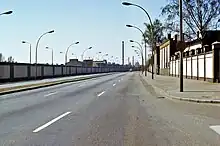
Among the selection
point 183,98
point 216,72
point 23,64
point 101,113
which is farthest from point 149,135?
point 23,64

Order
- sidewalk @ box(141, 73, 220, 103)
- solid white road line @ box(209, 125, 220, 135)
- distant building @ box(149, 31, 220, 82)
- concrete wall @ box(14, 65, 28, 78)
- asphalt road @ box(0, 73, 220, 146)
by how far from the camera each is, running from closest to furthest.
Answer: asphalt road @ box(0, 73, 220, 146) → solid white road line @ box(209, 125, 220, 135) → sidewalk @ box(141, 73, 220, 103) → distant building @ box(149, 31, 220, 82) → concrete wall @ box(14, 65, 28, 78)

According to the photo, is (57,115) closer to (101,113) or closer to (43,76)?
(101,113)

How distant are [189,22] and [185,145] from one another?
2429 inches

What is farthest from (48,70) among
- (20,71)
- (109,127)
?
(109,127)

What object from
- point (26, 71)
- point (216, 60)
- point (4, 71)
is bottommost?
point (26, 71)

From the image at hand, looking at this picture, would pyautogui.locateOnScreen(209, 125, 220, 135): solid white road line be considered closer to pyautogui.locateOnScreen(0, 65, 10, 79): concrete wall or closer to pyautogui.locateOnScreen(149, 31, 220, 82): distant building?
pyautogui.locateOnScreen(149, 31, 220, 82): distant building

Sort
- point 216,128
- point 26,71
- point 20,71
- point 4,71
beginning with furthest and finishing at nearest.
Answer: point 26,71 → point 20,71 → point 4,71 → point 216,128

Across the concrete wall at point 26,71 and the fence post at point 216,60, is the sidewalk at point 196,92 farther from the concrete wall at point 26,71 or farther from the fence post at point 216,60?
the concrete wall at point 26,71

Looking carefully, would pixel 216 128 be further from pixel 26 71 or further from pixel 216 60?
pixel 26 71

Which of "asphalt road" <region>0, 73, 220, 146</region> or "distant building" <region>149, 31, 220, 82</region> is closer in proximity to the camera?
"asphalt road" <region>0, 73, 220, 146</region>

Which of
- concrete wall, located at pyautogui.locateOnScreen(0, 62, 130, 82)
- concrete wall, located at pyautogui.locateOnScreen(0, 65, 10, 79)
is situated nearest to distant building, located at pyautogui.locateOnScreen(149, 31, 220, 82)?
concrete wall, located at pyautogui.locateOnScreen(0, 65, 10, 79)

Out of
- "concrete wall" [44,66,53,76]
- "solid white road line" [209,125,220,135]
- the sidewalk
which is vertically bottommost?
"solid white road line" [209,125,220,135]

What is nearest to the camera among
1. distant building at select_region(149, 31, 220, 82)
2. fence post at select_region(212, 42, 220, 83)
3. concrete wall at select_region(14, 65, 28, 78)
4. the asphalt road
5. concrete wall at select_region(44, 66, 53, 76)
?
the asphalt road

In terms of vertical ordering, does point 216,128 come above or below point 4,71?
below
